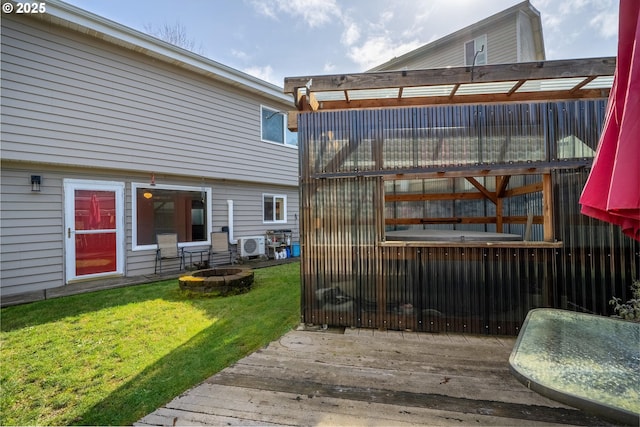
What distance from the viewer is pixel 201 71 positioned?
705 centimetres

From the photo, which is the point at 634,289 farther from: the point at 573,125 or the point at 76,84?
the point at 76,84

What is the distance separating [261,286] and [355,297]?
108 inches

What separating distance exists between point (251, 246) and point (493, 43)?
1072 cm

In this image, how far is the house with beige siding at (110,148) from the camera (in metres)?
4.93

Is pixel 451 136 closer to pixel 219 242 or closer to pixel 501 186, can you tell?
pixel 501 186

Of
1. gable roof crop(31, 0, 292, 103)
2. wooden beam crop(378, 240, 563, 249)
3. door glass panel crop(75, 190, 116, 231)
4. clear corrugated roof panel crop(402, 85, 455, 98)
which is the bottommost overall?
wooden beam crop(378, 240, 563, 249)

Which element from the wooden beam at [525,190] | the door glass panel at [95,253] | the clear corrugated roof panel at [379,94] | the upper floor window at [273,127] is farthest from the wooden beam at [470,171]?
the upper floor window at [273,127]

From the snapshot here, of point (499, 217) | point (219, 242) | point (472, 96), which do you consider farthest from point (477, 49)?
point (219, 242)

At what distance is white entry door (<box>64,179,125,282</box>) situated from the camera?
5.51 metres

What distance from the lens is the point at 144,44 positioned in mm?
6047

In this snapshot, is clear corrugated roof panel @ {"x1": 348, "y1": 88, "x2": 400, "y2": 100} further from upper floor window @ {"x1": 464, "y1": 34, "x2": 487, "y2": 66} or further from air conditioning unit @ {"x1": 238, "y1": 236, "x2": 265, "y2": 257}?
upper floor window @ {"x1": 464, "y1": 34, "x2": 487, "y2": 66}

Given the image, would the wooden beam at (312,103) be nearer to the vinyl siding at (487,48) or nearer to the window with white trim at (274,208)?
the window with white trim at (274,208)

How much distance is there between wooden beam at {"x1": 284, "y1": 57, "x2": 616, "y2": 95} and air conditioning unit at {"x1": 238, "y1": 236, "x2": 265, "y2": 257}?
18.2ft

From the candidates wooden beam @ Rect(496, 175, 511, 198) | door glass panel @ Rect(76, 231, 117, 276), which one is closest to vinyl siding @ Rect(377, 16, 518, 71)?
wooden beam @ Rect(496, 175, 511, 198)
